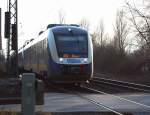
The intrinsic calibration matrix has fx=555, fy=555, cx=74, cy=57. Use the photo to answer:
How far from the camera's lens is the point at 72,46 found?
3014cm

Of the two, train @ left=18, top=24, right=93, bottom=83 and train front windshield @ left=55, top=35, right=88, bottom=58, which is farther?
train front windshield @ left=55, top=35, right=88, bottom=58

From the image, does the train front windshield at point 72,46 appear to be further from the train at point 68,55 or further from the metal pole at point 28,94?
the metal pole at point 28,94

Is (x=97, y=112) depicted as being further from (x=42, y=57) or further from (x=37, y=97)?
(x=42, y=57)

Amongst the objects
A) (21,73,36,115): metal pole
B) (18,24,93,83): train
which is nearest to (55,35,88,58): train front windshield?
(18,24,93,83): train

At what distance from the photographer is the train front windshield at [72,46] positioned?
1168 inches

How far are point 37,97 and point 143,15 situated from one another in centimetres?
4931

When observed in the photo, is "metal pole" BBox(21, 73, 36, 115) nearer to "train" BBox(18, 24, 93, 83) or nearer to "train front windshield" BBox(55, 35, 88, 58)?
"train" BBox(18, 24, 93, 83)

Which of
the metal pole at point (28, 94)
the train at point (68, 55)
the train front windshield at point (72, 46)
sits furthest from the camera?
the train front windshield at point (72, 46)

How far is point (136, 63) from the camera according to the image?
234ft

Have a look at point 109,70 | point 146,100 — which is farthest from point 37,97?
point 109,70

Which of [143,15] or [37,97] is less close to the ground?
[143,15]

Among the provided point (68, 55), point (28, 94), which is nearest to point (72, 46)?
point (68, 55)

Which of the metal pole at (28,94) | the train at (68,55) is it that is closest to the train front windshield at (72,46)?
the train at (68,55)

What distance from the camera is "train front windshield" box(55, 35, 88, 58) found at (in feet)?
97.3
